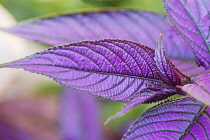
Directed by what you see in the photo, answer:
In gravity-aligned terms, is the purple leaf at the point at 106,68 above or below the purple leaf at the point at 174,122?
above

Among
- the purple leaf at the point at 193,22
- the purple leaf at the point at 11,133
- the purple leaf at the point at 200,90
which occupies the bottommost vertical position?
the purple leaf at the point at 11,133

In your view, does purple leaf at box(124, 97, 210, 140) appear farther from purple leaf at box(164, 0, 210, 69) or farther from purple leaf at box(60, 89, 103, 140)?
purple leaf at box(60, 89, 103, 140)

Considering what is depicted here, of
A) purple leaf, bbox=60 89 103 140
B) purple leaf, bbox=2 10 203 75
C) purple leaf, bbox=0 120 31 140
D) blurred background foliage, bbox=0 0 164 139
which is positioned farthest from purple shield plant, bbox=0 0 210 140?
blurred background foliage, bbox=0 0 164 139

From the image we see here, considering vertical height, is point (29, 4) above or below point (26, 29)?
above

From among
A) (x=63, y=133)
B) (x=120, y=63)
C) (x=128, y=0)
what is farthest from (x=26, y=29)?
(x=128, y=0)

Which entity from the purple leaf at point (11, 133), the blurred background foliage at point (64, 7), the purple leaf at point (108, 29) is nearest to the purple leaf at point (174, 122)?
the purple leaf at point (108, 29)

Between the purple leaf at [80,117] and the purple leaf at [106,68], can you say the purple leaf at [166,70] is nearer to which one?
the purple leaf at [106,68]

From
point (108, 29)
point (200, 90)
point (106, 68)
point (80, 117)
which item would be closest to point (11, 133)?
point (80, 117)

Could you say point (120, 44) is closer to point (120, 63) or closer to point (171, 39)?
point (120, 63)
